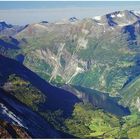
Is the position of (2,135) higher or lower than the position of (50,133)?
higher

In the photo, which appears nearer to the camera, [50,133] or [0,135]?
[0,135]

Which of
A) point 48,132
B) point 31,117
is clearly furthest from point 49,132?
point 31,117

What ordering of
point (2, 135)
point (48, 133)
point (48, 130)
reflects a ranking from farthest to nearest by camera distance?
point (48, 130) < point (48, 133) < point (2, 135)

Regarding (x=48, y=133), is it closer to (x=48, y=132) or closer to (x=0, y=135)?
(x=48, y=132)

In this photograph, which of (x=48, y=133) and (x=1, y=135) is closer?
(x=1, y=135)

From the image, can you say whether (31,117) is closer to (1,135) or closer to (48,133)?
(48,133)

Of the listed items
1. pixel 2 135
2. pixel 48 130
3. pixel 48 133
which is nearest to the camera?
pixel 2 135

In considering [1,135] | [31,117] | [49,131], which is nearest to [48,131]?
[49,131]

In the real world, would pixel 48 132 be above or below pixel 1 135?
below
